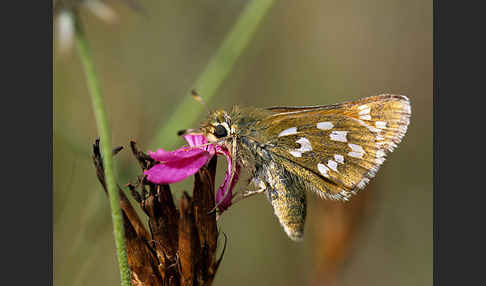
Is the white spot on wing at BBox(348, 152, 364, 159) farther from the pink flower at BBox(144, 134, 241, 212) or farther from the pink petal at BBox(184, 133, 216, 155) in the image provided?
the pink petal at BBox(184, 133, 216, 155)

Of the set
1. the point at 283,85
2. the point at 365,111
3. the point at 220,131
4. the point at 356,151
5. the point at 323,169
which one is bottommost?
the point at 323,169

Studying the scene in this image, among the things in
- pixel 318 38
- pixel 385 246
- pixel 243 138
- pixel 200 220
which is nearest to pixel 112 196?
pixel 200 220

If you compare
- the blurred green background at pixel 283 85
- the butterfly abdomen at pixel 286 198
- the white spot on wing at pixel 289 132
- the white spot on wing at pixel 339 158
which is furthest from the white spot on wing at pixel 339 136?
the blurred green background at pixel 283 85

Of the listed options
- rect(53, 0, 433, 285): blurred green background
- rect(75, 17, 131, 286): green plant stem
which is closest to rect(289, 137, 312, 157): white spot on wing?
rect(53, 0, 433, 285): blurred green background

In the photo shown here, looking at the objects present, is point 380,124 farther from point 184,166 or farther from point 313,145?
point 184,166

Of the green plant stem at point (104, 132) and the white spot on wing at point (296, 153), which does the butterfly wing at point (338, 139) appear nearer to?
the white spot on wing at point (296, 153)

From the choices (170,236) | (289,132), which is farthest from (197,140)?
(170,236)
